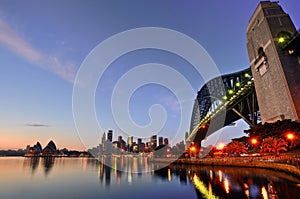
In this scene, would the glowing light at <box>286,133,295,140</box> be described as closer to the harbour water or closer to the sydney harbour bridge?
the sydney harbour bridge

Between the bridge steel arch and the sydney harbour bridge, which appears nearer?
the sydney harbour bridge

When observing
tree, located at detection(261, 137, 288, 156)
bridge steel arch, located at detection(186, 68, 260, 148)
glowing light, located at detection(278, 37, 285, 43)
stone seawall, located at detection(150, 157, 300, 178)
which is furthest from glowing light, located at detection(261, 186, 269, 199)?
bridge steel arch, located at detection(186, 68, 260, 148)

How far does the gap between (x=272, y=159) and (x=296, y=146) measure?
445 cm

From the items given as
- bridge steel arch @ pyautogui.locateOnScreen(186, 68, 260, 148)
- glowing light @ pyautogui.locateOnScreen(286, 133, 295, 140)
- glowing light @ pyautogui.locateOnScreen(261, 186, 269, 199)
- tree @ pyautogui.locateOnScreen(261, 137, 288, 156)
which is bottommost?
glowing light @ pyautogui.locateOnScreen(261, 186, 269, 199)

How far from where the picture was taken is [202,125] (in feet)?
308

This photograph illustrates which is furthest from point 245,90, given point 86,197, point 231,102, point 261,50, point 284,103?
point 86,197

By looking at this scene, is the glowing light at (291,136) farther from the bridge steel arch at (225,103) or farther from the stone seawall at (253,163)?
the bridge steel arch at (225,103)

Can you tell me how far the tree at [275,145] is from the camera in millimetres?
32188

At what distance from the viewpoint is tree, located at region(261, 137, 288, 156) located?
32.2 metres

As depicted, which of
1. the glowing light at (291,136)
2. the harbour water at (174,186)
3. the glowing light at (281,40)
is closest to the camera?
the harbour water at (174,186)

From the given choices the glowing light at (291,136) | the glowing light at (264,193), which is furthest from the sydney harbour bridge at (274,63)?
the glowing light at (264,193)

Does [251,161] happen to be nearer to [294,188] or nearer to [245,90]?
[294,188]

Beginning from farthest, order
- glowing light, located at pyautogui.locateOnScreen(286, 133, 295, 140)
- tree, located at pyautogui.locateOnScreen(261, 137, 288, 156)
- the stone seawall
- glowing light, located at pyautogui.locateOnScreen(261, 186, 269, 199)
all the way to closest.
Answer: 1. tree, located at pyautogui.locateOnScreen(261, 137, 288, 156)
2. glowing light, located at pyautogui.locateOnScreen(286, 133, 295, 140)
3. the stone seawall
4. glowing light, located at pyautogui.locateOnScreen(261, 186, 269, 199)

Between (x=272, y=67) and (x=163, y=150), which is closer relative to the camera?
(x=272, y=67)
